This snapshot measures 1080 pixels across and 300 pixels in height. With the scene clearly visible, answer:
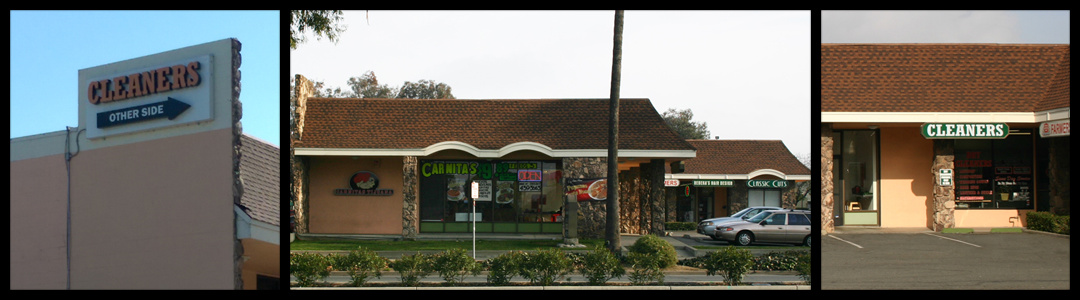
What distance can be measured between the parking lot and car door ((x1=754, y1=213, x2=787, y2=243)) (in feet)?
10.3

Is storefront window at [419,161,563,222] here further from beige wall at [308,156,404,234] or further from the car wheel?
the car wheel

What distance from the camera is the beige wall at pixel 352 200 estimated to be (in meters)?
23.5

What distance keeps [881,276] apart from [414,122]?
→ 46.9 ft

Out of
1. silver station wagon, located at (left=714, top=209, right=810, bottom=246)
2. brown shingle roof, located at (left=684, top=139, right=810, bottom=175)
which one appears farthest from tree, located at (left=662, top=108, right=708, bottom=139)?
silver station wagon, located at (left=714, top=209, right=810, bottom=246)

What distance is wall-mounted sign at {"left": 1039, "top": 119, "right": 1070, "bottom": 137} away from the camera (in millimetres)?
17094

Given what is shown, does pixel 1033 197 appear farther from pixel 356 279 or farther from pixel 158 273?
pixel 158 273

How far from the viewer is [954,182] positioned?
19484 mm

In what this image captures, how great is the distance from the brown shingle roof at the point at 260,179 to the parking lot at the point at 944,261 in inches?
333

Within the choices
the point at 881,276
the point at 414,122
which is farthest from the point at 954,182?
the point at 414,122

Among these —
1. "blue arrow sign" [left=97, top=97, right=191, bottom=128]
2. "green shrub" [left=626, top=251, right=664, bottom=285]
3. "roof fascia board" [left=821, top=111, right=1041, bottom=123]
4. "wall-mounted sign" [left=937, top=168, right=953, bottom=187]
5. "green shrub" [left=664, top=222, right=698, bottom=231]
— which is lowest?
"green shrub" [left=664, top=222, right=698, bottom=231]

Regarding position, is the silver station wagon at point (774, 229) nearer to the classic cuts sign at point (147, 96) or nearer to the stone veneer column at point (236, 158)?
the stone veneer column at point (236, 158)

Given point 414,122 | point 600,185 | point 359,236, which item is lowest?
point 359,236

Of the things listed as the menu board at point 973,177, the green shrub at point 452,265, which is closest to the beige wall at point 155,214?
the green shrub at point 452,265

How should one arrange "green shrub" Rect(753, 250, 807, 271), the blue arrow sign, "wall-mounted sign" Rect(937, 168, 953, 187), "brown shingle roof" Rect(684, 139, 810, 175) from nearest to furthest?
the blue arrow sign
"green shrub" Rect(753, 250, 807, 271)
"wall-mounted sign" Rect(937, 168, 953, 187)
"brown shingle roof" Rect(684, 139, 810, 175)
